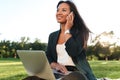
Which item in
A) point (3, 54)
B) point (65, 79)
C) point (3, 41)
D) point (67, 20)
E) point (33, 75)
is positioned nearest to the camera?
point (65, 79)

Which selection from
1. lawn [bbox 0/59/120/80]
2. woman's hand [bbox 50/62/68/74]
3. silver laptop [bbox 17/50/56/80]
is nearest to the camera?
silver laptop [bbox 17/50/56/80]

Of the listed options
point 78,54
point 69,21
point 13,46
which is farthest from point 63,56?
point 13,46

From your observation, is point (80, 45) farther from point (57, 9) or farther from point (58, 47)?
point (57, 9)

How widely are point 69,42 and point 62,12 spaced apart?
0.25 metres

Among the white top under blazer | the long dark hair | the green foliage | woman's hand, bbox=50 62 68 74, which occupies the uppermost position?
the long dark hair

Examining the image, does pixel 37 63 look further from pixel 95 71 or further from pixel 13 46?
pixel 13 46

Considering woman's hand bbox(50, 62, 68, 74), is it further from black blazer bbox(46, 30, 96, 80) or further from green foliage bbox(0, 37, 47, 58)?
green foliage bbox(0, 37, 47, 58)

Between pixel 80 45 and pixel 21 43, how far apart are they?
7.31 metres

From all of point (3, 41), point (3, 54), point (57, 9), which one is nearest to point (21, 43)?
point (3, 41)

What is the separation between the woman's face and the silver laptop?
0.41 meters

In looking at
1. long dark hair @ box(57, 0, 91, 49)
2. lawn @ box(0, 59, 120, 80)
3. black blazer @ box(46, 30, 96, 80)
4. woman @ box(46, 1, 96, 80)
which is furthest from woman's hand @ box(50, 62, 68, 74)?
lawn @ box(0, 59, 120, 80)

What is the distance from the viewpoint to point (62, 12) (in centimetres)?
257

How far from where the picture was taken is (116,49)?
31.3 ft

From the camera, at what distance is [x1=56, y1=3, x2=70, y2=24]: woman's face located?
8.39 ft
